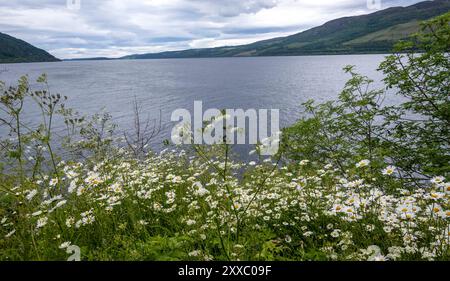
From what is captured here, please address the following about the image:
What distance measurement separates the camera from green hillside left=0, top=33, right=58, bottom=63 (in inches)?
5418

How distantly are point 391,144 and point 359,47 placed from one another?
610ft

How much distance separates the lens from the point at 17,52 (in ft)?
504

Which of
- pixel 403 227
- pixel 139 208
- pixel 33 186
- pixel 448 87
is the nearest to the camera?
pixel 403 227

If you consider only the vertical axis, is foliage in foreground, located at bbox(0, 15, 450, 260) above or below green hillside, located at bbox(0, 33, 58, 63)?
below

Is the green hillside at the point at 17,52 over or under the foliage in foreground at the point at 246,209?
over

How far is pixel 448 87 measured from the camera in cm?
732

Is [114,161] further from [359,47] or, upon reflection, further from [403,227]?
[359,47]

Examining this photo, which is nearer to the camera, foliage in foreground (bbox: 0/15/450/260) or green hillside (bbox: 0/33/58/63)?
foliage in foreground (bbox: 0/15/450/260)

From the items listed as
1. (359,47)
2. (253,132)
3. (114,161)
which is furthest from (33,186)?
(359,47)

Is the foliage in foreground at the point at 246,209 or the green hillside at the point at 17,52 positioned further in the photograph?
the green hillside at the point at 17,52

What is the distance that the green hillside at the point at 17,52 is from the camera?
452 ft

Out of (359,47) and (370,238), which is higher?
(359,47)
